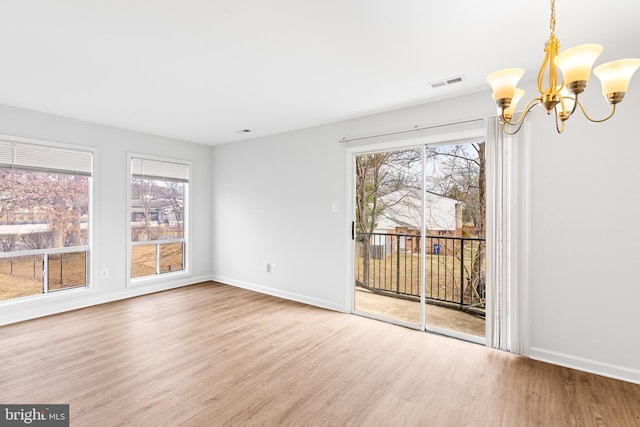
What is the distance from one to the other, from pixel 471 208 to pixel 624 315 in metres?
1.49

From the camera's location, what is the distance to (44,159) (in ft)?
12.7

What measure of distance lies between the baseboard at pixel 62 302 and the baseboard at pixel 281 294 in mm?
1056

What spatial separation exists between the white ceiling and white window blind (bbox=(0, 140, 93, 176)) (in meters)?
0.53

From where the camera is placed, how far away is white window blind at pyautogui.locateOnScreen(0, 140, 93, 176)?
142 inches

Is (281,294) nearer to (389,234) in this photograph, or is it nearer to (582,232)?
(389,234)

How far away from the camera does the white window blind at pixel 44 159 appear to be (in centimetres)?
361

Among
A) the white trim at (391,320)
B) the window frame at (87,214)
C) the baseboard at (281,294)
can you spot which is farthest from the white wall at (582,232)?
the window frame at (87,214)

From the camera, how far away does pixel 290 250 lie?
4641 mm

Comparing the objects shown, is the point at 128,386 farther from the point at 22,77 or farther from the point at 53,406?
the point at 22,77

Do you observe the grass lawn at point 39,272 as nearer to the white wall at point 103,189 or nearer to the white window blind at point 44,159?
the white wall at point 103,189

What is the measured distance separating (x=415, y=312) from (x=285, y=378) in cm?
203

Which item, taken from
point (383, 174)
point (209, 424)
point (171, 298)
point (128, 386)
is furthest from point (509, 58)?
point (171, 298)

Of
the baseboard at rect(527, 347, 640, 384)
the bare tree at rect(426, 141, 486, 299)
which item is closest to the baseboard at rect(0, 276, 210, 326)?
the bare tree at rect(426, 141, 486, 299)

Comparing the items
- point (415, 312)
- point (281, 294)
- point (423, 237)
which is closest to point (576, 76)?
point (423, 237)
